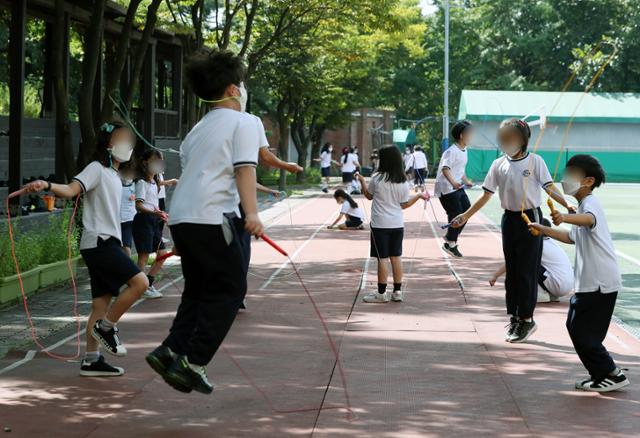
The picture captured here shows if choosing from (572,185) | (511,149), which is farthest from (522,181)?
(572,185)

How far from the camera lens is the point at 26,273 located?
1191 cm

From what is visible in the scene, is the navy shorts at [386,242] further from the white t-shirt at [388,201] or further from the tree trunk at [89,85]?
the tree trunk at [89,85]

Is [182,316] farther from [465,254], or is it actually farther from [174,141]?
[174,141]

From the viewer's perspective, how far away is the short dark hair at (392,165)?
12.0 meters

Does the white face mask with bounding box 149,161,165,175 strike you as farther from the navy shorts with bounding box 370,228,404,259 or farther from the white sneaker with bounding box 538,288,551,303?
the white sneaker with bounding box 538,288,551,303

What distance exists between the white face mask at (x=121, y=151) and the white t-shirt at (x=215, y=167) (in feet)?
5.82

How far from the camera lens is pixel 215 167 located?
20.4 ft

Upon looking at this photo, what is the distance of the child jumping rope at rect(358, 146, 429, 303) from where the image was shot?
12008 millimetres

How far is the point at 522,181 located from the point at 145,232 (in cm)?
440

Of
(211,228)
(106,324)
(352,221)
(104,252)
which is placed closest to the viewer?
(211,228)

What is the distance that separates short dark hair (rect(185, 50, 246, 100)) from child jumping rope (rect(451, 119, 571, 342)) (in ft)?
11.9

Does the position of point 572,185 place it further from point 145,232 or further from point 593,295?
point 145,232

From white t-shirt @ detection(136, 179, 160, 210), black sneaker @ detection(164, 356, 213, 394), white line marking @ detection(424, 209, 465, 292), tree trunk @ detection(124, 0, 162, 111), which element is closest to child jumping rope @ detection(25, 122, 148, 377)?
black sneaker @ detection(164, 356, 213, 394)

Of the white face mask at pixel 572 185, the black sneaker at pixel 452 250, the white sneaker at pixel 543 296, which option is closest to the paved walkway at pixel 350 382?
the white sneaker at pixel 543 296
